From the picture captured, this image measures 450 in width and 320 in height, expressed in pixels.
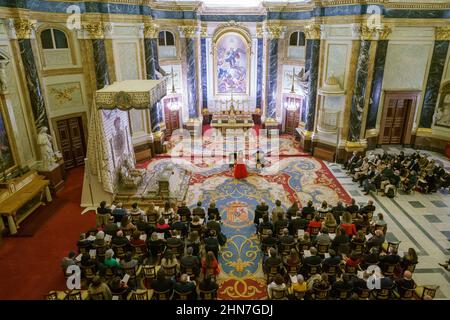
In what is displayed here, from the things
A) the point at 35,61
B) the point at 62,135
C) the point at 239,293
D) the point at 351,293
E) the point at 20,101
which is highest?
the point at 35,61

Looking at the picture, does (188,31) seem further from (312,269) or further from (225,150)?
(312,269)

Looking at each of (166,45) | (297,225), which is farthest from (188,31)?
(297,225)

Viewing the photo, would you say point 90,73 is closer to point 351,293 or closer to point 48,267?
point 48,267

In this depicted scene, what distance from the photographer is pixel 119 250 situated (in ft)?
29.9

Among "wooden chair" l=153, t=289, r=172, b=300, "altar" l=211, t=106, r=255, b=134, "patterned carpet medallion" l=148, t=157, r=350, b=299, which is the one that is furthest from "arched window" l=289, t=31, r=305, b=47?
"wooden chair" l=153, t=289, r=172, b=300

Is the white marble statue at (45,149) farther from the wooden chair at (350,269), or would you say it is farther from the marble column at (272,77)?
the marble column at (272,77)

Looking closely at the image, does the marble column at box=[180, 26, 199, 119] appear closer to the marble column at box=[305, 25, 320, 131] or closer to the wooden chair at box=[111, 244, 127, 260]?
the marble column at box=[305, 25, 320, 131]

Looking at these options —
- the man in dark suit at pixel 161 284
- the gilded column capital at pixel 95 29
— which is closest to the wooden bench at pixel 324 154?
the gilded column capital at pixel 95 29

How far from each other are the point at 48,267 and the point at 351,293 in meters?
8.03

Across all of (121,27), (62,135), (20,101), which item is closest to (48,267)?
(20,101)

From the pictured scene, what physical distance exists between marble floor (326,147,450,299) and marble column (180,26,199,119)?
10266mm

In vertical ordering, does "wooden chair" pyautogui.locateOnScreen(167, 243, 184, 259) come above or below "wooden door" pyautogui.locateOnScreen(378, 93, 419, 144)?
below

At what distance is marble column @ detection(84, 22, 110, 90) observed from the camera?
1489 cm

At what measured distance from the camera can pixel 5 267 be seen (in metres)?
9.61
